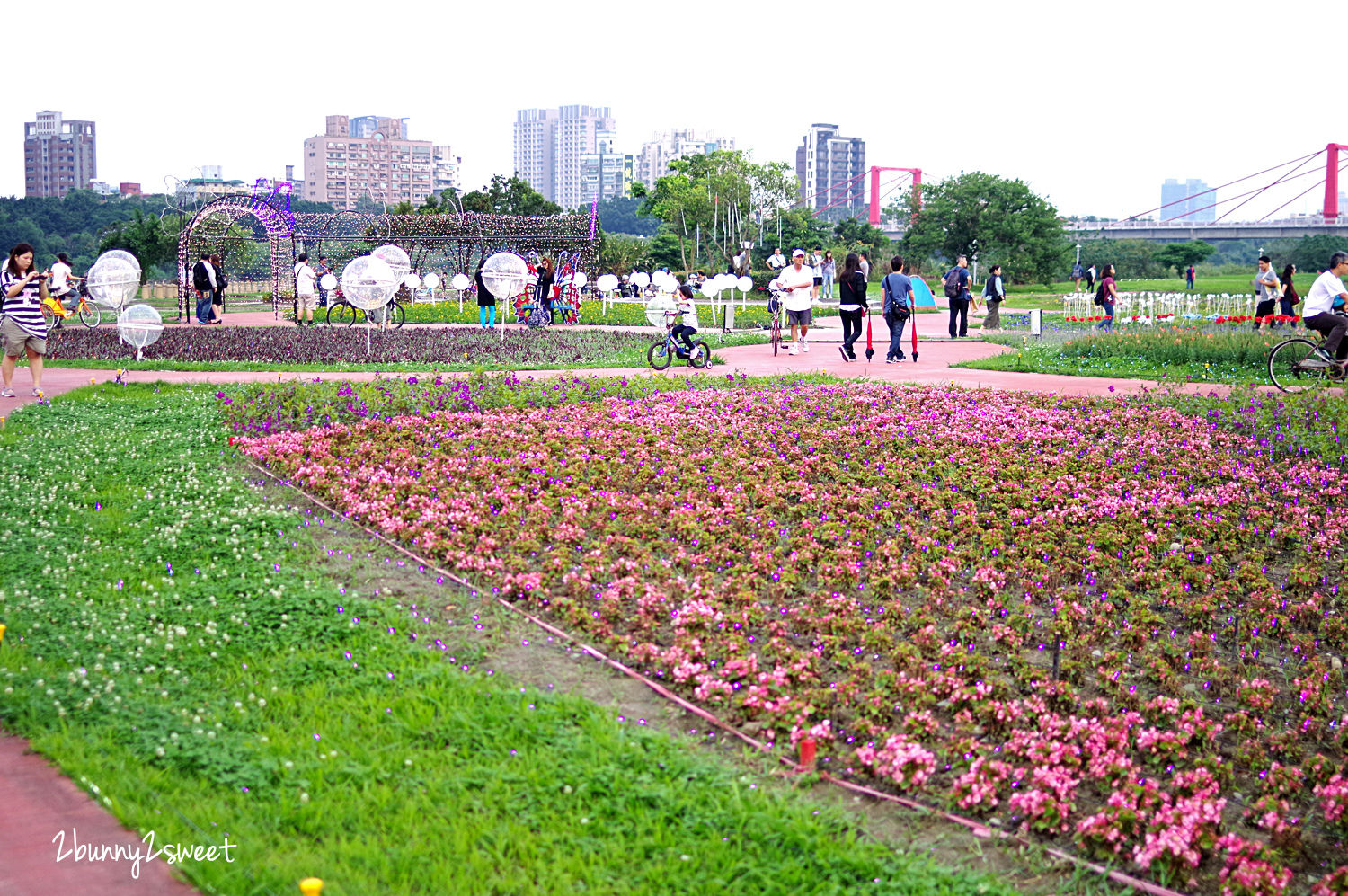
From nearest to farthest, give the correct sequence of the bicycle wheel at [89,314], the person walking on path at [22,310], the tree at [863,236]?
the person walking on path at [22,310] → the bicycle wheel at [89,314] → the tree at [863,236]

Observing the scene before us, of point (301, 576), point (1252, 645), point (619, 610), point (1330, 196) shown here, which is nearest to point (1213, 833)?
point (1252, 645)

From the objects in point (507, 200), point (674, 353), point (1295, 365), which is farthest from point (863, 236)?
point (1295, 365)

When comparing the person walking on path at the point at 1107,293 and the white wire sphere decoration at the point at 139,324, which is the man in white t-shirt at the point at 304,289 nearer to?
the white wire sphere decoration at the point at 139,324

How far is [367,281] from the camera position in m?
17.4

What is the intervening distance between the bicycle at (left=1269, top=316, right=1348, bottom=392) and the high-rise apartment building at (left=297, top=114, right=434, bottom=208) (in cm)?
12892

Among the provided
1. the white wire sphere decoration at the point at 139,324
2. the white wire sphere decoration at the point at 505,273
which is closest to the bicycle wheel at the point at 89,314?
the white wire sphere decoration at the point at 505,273

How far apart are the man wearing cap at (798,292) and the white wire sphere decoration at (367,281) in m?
6.17

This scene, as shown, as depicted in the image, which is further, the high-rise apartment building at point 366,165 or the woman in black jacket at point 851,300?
the high-rise apartment building at point 366,165

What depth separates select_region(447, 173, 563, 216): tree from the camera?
199 feet

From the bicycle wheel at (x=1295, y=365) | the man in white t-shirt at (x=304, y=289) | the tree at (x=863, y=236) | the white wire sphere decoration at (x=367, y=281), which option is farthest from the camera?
the tree at (x=863, y=236)

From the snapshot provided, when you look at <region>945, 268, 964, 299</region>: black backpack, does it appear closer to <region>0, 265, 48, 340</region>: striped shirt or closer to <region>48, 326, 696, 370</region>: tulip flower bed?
<region>48, 326, 696, 370</region>: tulip flower bed

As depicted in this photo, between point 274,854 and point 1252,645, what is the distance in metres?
4.25

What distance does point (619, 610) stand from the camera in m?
5.32

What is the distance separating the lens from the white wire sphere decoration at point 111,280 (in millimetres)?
16500
